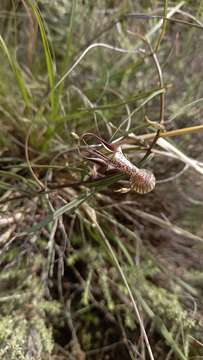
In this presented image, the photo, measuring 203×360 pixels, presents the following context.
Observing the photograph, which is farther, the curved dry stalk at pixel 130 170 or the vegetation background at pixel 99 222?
the vegetation background at pixel 99 222

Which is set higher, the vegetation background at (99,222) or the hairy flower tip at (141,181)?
the hairy flower tip at (141,181)

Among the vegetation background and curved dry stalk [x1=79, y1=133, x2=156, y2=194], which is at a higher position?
curved dry stalk [x1=79, y1=133, x2=156, y2=194]

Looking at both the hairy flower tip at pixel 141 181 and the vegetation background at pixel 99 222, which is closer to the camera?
the hairy flower tip at pixel 141 181

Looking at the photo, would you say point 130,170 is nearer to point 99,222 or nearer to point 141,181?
point 141,181

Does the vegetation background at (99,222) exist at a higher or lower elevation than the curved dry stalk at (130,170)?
lower

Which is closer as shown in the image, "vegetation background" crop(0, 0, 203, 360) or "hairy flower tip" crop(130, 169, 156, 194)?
"hairy flower tip" crop(130, 169, 156, 194)

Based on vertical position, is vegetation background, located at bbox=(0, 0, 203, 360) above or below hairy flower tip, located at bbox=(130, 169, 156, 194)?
below

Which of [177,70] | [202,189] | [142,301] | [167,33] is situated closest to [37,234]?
[142,301]

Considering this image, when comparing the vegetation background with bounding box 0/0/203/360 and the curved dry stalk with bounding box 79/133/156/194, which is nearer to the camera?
the curved dry stalk with bounding box 79/133/156/194
